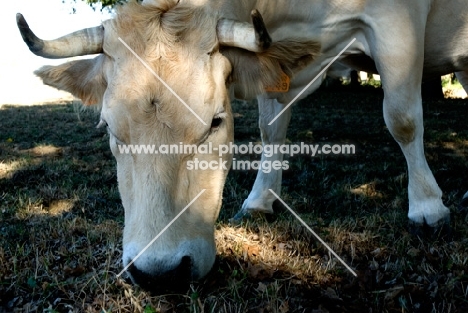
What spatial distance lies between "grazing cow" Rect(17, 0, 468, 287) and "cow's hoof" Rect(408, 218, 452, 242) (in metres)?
0.05

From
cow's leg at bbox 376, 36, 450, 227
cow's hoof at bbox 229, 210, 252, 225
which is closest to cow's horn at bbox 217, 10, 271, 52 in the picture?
cow's leg at bbox 376, 36, 450, 227

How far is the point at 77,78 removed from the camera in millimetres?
3029

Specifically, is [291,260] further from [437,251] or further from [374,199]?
[374,199]

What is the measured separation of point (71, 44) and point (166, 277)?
1.45 metres

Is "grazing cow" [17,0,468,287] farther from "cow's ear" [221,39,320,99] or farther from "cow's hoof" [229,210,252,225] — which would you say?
"cow's hoof" [229,210,252,225]

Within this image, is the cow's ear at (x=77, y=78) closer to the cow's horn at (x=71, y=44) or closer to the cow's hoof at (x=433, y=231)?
the cow's horn at (x=71, y=44)

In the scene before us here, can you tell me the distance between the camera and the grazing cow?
7.52 feet

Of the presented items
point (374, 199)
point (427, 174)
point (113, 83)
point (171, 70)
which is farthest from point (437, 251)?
point (113, 83)

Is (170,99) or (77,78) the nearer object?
(170,99)

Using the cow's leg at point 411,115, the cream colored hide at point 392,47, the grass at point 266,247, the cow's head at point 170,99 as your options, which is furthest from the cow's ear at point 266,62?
the grass at point 266,247

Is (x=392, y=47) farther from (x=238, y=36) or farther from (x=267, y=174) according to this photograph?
(x=267, y=174)

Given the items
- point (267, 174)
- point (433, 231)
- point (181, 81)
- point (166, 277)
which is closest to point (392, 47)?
point (433, 231)

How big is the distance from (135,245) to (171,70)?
0.87 metres

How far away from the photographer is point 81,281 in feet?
9.02
